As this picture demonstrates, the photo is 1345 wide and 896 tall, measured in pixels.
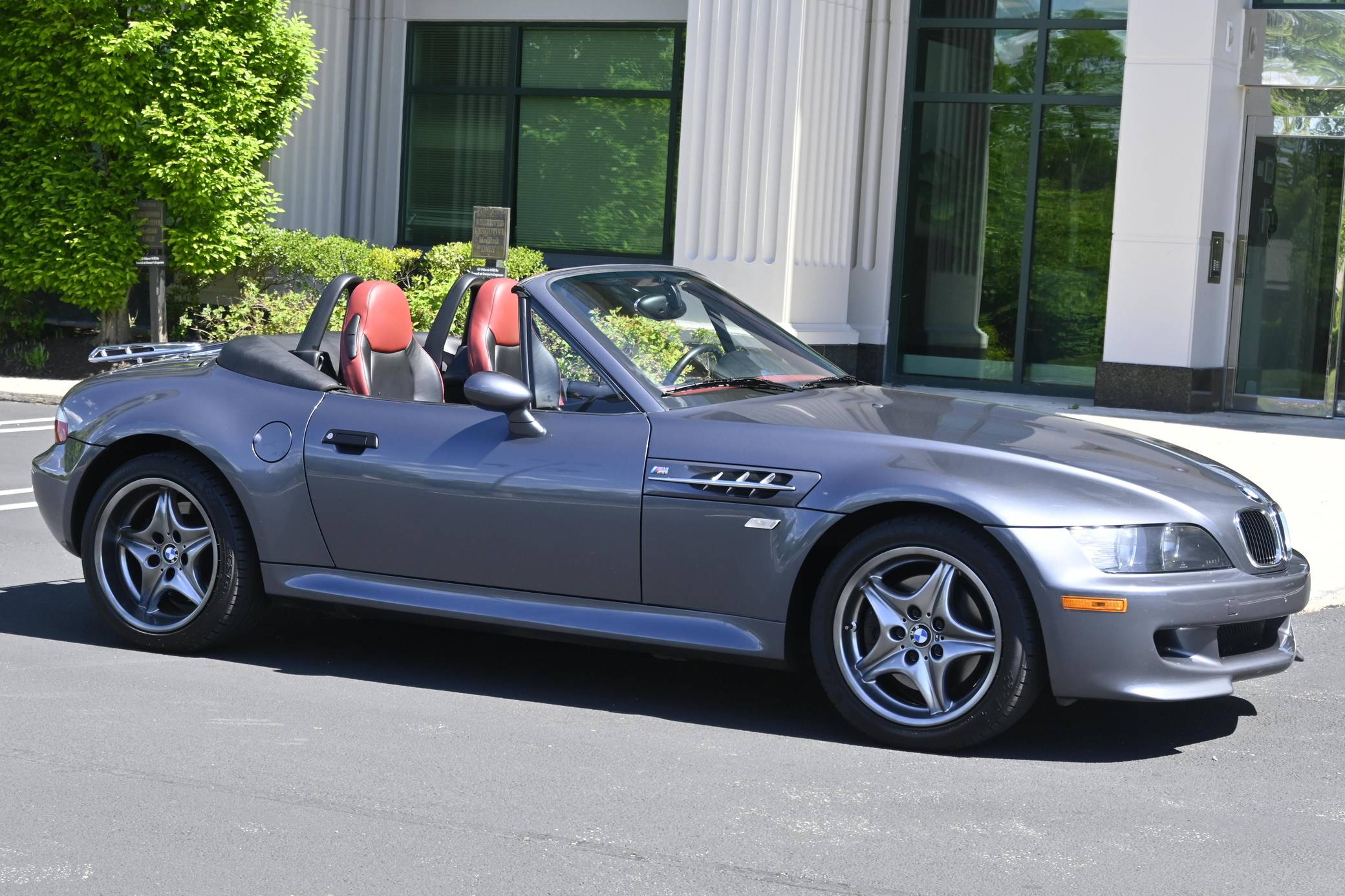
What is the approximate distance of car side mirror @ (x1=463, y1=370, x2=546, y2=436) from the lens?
5.41 meters

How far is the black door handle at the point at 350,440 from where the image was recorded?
5.73 meters

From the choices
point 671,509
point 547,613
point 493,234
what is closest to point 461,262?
point 493,234

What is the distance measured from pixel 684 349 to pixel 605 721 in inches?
52.0

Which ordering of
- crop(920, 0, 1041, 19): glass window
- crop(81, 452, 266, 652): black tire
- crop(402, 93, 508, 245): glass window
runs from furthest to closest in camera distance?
crop(402, 93, 508, 245): glass window → crop(920, 0, 1041, 19): glass window → crop(81, 452, 266, 652): black tire

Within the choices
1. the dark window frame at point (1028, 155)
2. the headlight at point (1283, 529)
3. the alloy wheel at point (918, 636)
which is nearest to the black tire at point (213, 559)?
the alloy wheel at point (918, 636)

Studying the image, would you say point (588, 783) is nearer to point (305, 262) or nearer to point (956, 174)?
point (305, 262)

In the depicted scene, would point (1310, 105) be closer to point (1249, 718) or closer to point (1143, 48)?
point (1143, 48)

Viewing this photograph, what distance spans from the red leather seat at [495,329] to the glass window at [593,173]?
522 inches

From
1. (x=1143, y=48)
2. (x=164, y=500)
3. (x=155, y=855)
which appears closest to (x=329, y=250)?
(x=1143, y=48)

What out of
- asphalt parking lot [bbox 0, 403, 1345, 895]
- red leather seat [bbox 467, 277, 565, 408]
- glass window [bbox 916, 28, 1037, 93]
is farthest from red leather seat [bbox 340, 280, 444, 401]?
glass window [bbox 916, 28, 1037, 93]

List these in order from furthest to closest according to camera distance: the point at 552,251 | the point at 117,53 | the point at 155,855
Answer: the point at 552,251 < the point at 117,53 < the point at 155,855

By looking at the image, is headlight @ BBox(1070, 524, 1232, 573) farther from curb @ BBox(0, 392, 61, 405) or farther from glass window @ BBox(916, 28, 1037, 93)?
glass window @ BBox(916, 28, 1037, 93)

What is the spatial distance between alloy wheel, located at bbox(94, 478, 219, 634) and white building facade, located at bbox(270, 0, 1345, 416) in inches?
426

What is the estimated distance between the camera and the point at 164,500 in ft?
19.9
